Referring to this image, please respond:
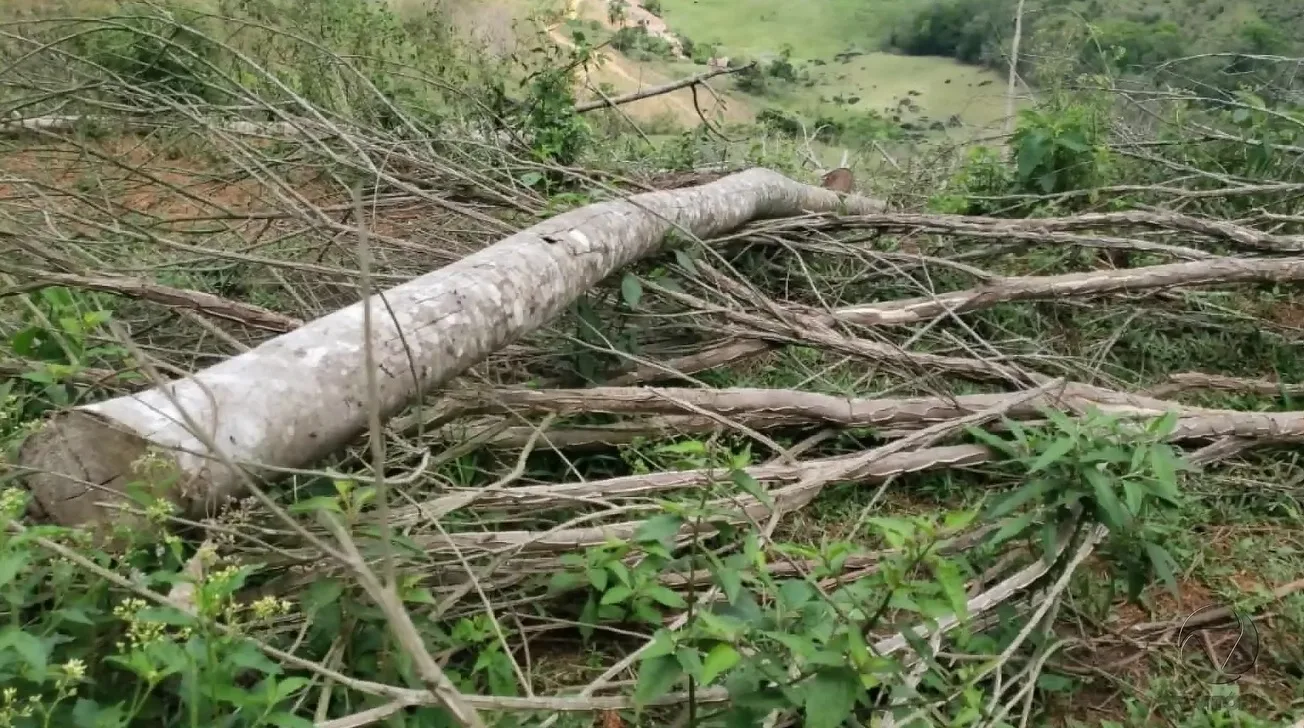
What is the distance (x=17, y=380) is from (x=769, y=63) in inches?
470

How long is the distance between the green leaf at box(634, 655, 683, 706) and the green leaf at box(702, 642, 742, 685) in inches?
2.2

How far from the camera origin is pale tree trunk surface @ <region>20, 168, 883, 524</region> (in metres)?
1.32

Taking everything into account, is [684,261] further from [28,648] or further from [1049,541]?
[28,648]

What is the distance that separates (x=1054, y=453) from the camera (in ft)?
5.50

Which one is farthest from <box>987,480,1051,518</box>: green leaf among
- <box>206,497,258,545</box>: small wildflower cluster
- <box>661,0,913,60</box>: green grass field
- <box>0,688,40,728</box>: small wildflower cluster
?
<box>661,0,913,60</box>: green grass field

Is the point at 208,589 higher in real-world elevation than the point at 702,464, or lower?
higher

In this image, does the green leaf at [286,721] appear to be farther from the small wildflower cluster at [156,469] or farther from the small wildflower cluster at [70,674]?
the small wildflower cluster at [156,469]

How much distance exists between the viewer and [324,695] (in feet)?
4.05

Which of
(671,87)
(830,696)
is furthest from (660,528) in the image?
(671,87)

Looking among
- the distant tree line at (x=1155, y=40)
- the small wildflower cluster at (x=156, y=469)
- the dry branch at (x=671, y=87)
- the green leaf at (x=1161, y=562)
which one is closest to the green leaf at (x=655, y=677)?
the small wildflower cluster at (x=156, y=469)

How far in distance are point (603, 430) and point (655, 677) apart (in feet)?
3.88

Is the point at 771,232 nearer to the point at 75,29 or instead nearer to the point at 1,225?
the point at 1,225

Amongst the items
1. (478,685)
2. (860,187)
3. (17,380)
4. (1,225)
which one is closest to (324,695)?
(478,685)

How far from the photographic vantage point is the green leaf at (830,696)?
1095 millimetres
